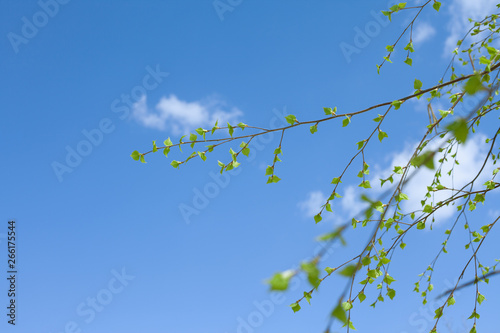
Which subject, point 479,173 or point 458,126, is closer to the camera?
point 458,126

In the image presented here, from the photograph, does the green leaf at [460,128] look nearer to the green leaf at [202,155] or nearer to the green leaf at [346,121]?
the green leaf at [346,121]

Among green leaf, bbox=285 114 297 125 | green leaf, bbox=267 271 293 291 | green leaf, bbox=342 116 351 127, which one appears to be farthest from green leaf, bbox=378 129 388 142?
green leaf, bbox=267 271 293 291

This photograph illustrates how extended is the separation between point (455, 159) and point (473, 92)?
6.96ft

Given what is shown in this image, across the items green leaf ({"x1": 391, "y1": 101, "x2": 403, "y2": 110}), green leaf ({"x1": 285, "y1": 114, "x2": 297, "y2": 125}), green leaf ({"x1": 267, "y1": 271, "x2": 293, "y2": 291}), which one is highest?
green leaf ({"x1": 285, "y1": 114, "x2": 297, "y2": 125})

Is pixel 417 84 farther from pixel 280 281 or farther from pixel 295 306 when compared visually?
pixel 280 281

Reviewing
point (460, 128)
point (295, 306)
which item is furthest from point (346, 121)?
point (460, 128)

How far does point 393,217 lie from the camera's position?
229cm

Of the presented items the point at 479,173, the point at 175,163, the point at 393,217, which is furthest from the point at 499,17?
the point at 175,163

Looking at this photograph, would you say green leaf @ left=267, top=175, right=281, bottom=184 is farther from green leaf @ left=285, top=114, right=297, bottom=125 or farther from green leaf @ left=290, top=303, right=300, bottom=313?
green leaf @ left=290, top=303, right=300, bottom=313

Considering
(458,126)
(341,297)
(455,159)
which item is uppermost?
(455,159)

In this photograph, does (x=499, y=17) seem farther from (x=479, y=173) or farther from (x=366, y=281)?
(x=366, y=281)

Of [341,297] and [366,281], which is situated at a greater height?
[366,281]

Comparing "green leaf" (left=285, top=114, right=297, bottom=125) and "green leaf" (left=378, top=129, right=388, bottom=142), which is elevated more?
"green leaf" (left=285, top=114, right=297, bottom=125)

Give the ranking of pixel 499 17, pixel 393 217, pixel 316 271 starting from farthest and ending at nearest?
pixel 499 17 → pixel 393 217 → pixel 316 271
